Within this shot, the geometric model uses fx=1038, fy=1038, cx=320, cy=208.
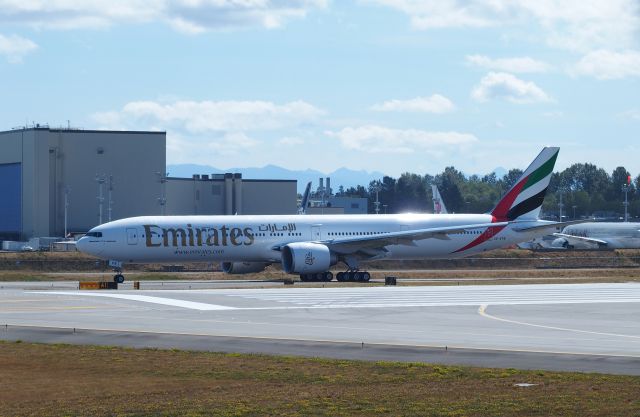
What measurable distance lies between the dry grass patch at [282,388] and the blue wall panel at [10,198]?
9978 centimetres

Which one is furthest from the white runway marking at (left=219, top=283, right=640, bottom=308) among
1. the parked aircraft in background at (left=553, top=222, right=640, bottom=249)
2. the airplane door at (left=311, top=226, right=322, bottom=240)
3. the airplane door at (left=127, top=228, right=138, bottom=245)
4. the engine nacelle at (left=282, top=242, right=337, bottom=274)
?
the parked aircraft in background at (left=553, top=222, right=640, bottom=249)

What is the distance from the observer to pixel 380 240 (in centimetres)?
Answer: 6181

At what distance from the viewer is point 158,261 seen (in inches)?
2425

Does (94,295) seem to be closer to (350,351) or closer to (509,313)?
(509,313)

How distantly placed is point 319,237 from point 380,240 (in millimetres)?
4063

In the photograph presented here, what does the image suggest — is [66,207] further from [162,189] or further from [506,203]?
[506,203]

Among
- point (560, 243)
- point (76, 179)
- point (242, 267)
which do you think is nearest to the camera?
point (242, 267)

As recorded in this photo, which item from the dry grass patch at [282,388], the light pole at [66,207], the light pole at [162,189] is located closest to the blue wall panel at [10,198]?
the light pole at [66,207]

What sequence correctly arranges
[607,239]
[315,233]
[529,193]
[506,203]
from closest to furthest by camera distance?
[315,233], [506,203], [529,193], [607,239]

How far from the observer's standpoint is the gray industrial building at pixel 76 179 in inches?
4609

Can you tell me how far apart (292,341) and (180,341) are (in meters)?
2.89

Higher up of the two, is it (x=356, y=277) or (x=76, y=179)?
(x=76, y=179)

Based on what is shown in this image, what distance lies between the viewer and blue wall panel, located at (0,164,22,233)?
119 metres

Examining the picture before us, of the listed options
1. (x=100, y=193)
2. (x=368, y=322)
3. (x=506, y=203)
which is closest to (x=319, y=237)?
(x=506, y=203)
